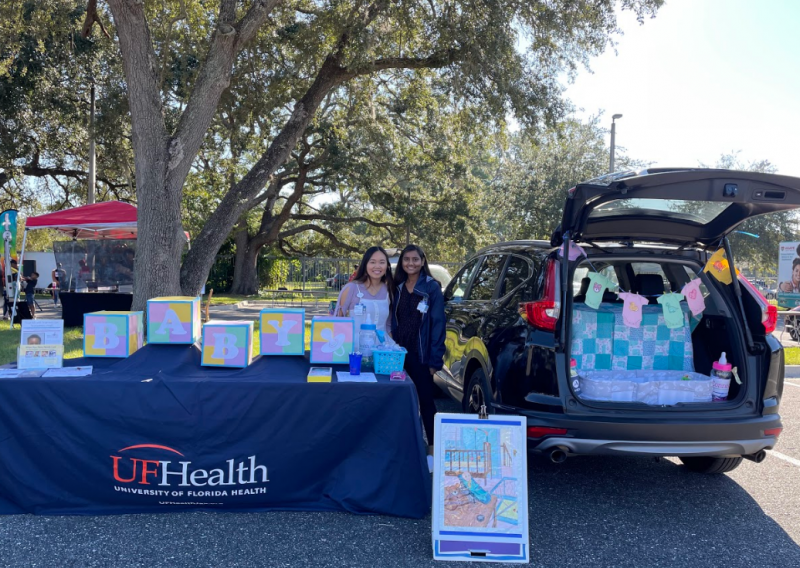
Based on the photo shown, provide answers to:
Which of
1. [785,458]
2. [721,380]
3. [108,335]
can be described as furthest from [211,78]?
[785,458]

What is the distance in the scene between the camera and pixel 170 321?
4.06 m

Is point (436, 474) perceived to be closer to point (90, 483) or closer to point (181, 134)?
point (90, 483)

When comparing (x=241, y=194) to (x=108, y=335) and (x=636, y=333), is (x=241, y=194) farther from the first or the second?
(x=636, y=333)

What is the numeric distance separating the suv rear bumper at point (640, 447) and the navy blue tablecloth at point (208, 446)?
0.82 m

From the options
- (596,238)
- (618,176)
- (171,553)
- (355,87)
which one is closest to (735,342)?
(596,238)

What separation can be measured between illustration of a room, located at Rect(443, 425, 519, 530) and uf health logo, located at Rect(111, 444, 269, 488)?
1282 millimetres

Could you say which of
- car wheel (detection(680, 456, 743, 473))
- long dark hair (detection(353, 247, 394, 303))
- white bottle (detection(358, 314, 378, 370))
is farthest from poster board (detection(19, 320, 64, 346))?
car wheel (detection(680, 456, 743, 473))

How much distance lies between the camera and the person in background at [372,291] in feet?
14.9

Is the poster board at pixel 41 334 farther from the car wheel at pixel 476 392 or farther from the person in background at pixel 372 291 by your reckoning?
the car wheel at pixel 476 392

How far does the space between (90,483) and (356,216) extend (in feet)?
72.7

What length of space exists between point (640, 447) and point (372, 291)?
7.08 feet

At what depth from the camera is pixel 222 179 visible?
23.6 m

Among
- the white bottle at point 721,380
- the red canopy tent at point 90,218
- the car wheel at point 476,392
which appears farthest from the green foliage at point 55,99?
the white bottle at point 721,380

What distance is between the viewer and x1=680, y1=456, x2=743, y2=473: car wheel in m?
4.44
